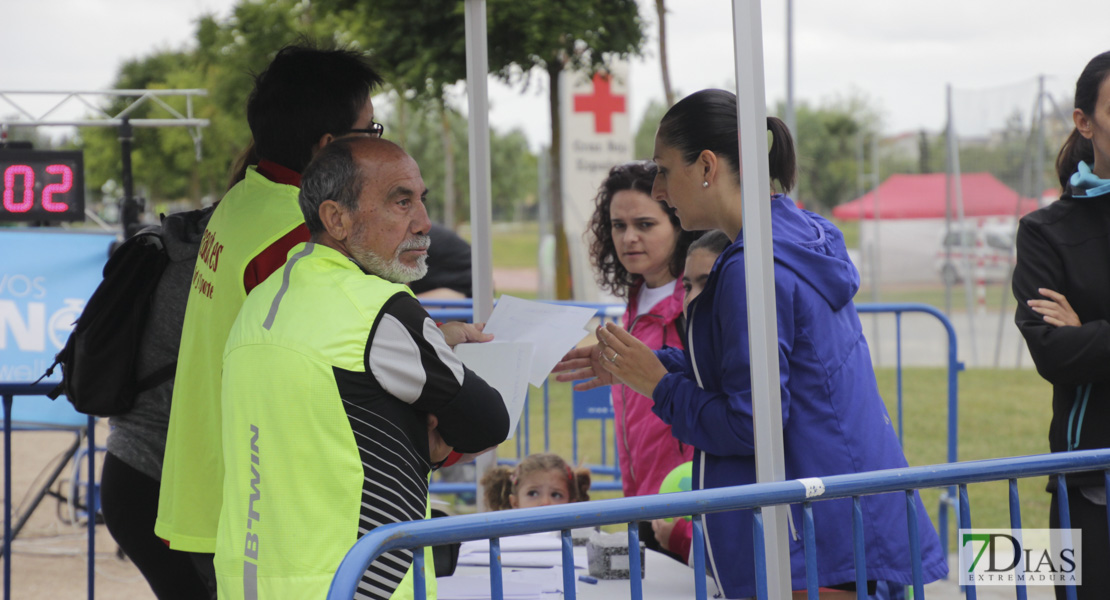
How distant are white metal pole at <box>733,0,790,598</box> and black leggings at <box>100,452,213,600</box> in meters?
1.46

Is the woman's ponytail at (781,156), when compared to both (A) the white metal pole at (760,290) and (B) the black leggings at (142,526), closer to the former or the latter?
(A) the white metal pole at (760,290)

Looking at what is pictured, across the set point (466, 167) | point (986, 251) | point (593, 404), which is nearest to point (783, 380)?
point (593, 404)

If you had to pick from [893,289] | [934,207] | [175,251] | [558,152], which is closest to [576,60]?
[558,152]

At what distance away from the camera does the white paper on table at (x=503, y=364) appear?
88.0 inches

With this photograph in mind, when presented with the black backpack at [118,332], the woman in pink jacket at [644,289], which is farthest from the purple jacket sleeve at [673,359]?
the black backpack at [118,332]

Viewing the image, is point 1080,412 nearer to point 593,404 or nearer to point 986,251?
point 593,404

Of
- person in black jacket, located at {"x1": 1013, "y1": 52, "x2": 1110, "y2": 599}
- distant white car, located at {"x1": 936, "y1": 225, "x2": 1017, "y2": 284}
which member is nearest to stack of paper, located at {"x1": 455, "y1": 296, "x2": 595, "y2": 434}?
person in black jacket, located at {"x1": 1013, "y1": 52, "x2": 1110, "y2": 599}

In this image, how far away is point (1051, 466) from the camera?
6.90ft

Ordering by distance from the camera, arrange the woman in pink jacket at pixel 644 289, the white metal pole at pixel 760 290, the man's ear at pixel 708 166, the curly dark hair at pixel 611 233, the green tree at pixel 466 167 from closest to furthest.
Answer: the white metal pole at pixel 760 290, the man's ear at pixel 708 166, the woman in pink jacket at pixel 644 289, the curly dark hair at pixel 611 233, the green tree at pixel 466 167

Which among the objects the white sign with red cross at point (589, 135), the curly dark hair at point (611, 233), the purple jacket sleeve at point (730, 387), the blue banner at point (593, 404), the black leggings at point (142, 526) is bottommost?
the blue banner at point (593, 404)

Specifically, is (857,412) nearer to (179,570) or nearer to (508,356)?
(508,356)

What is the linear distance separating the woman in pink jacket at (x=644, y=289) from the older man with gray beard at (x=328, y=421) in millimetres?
1551

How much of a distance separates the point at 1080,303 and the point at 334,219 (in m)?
1.89

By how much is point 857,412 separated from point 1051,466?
40 centimetres
